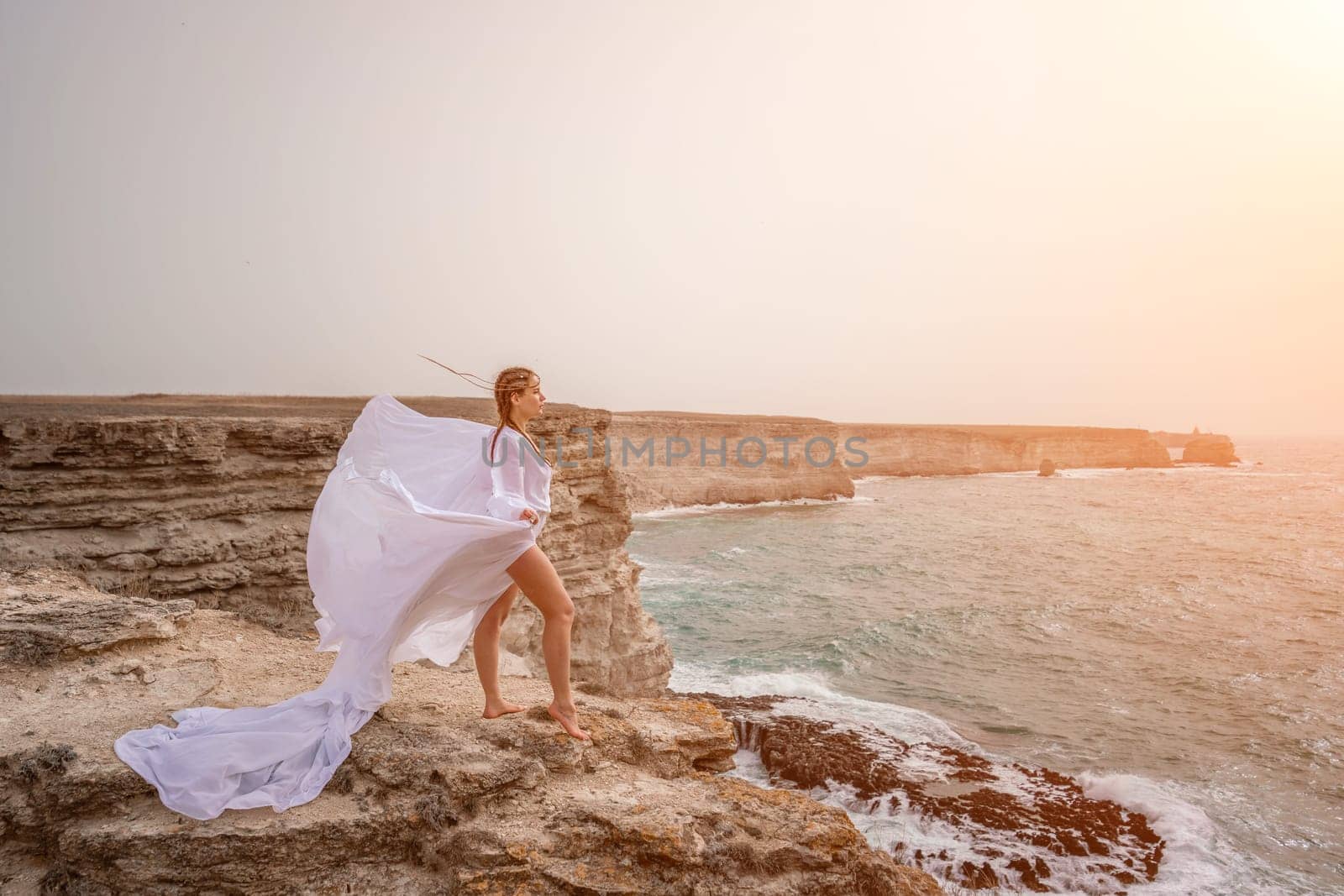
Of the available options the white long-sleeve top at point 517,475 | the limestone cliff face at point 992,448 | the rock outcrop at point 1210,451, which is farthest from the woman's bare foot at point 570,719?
the rock outcrop at point 1210,451

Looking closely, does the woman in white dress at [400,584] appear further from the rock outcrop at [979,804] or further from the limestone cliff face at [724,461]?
the limestone cliff face at [724,461]

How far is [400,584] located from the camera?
12.2ft

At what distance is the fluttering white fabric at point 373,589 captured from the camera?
3299 mm

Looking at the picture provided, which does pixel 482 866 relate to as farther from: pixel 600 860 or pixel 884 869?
pixel 884 869

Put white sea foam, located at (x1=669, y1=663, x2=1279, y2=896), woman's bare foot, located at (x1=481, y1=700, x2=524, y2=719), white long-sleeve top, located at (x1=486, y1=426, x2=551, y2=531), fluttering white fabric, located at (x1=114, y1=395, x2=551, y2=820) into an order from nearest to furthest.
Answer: fluttering white fabric, located at (x1=114, y1=395, x2=551, y2=820)
white long-sleeve top, located at (x1=486, y1=426, x2=551, y2=531)
woman's bare foot, located at (x1=481, y1=700, x2=524, y2=719)
white sea foam, located at (x1=669, y1=663, x2=1279, y2=896)

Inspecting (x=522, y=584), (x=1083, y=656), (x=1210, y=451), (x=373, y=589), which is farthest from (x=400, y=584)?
(x=1210, y=451)

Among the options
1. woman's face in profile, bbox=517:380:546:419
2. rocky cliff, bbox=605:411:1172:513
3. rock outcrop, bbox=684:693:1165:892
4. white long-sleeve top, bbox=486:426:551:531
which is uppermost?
woman's face in profile, bbox=517:380:546:419

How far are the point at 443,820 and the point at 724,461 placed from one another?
46.2 m

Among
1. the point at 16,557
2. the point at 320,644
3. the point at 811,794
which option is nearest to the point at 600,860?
the point at 320,644

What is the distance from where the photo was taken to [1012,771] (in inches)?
363

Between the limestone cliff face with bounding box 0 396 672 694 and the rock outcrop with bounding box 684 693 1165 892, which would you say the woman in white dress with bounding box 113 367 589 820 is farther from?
the rock outcrop with bounding box 684 693 1165 892

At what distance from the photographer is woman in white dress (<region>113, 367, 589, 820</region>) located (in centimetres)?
341

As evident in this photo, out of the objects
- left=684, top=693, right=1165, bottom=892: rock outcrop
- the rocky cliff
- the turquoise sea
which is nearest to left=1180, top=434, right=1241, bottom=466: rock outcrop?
the rocky cliff

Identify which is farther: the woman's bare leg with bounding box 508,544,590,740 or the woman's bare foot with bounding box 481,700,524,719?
the woman's bare foot with bounding box 481,700,524,719
